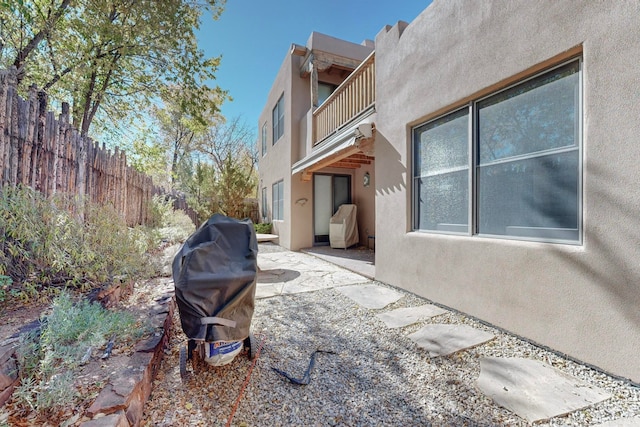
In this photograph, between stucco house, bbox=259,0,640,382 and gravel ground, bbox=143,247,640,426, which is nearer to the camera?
gravel ground, bbox=143,247,640,426

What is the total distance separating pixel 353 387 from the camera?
6.81ft

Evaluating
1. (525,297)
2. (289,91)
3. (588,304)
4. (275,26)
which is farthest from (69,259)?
(275,26)

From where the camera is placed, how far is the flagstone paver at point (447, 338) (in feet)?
8.50

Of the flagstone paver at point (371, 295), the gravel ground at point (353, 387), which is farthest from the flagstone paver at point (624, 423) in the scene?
the flagstone paver at point (371, 295)

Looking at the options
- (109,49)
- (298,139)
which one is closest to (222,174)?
(298,139)

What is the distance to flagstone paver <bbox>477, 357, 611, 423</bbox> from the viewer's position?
5.90 feet

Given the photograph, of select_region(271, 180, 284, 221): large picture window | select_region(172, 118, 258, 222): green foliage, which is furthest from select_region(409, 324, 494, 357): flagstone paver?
select_region(172, 118, 258, 222): green foliage

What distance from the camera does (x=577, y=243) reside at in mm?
2332

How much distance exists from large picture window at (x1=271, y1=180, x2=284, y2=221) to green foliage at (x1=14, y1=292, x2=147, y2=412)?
7.43m

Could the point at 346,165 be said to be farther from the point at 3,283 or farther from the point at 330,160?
the point at 3,283

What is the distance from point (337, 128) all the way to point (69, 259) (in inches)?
207

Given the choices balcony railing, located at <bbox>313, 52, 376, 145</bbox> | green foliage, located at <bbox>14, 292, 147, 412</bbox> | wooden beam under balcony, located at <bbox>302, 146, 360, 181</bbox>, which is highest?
balcony railing, located at <bbox>313, 52, 376, 145</bbox>

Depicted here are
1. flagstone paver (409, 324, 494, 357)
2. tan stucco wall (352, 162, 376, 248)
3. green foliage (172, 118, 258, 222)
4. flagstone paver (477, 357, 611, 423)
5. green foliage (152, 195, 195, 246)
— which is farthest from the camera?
green foliage (172, 118, 258, 222)

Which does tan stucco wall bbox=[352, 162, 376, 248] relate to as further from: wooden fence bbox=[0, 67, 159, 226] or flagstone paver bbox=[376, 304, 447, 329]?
wooden fence bbox=[0, 67, 159, 226]
